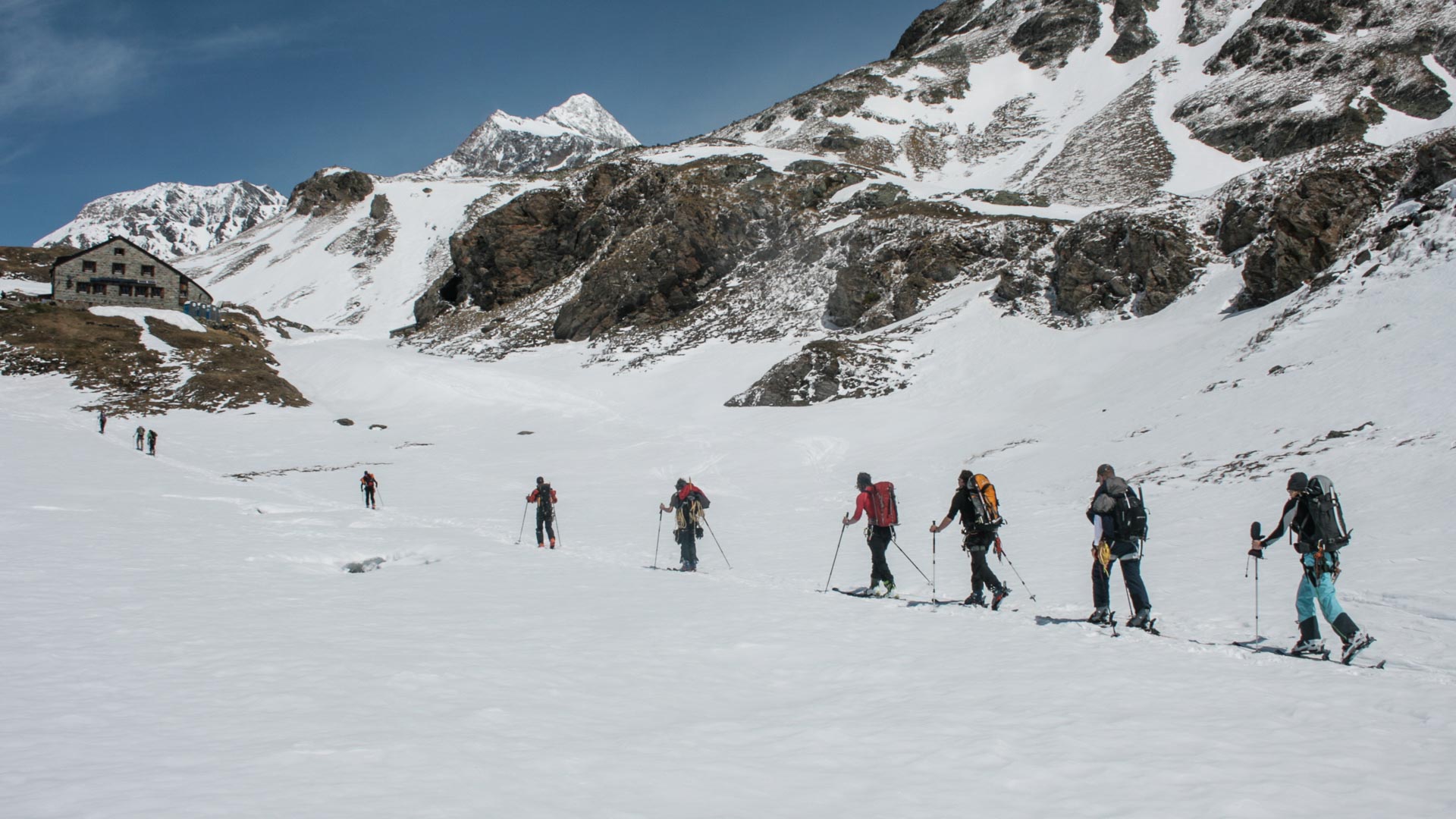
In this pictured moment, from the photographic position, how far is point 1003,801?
12.7 feet

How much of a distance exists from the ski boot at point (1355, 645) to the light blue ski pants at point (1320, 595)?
20 cm

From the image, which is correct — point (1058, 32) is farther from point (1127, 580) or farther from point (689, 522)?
point (1127, 580)

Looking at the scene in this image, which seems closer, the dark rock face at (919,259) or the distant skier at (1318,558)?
the distant skier at (1318,558)

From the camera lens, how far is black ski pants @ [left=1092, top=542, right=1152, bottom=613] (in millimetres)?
8438

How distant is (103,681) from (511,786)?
3399mm

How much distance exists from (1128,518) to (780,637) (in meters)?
4.22

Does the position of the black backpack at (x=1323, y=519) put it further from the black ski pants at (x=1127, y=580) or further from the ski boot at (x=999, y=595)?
the ski boot at (x=999, y=595)

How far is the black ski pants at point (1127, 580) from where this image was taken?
27.7 feet

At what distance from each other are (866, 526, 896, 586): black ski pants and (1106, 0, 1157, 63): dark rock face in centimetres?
10354

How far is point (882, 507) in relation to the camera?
10.9 m

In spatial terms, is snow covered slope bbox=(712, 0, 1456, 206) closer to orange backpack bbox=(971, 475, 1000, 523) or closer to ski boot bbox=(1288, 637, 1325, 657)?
orange backpack bbox=(971, 475, 1000, 523)

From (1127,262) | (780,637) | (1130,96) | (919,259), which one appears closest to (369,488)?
(780,637)

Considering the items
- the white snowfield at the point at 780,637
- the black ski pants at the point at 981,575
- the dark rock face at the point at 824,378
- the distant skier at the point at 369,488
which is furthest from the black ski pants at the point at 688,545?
the dark rock face at the point at 824,378

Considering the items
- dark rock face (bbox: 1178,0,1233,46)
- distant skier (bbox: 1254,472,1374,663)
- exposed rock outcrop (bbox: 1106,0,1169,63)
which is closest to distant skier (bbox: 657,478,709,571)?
distant skier (bbox: 1254,472,1374,663)
